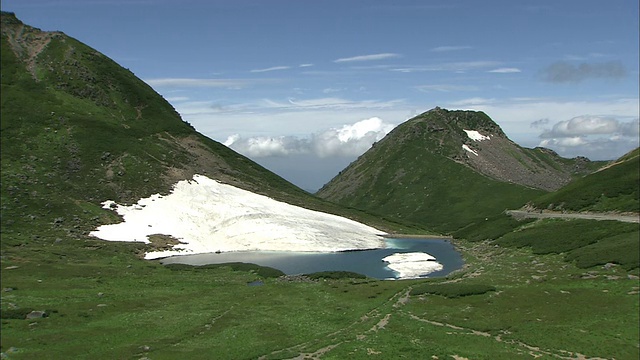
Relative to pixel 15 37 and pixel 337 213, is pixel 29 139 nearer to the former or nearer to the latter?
pixel 15 37

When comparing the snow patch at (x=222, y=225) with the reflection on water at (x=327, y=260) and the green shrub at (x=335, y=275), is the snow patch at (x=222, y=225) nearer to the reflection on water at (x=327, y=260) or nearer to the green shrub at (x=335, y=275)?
the reflection on water at (x=327, y=260)

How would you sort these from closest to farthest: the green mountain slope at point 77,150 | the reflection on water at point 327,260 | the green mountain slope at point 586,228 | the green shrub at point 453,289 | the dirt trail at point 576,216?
the green shrub at point 453,289
the green mountain slope at point 586,228
the dirt trail at point 576,216
the reflection on water at point 327,260
the green mountain slope at point 77,150

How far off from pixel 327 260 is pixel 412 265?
21.2 m

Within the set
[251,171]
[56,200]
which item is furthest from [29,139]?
[251,171]

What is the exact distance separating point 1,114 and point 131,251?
7942cm

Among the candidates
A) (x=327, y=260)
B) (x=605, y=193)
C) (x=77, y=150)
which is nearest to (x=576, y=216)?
(x=605, y=193)

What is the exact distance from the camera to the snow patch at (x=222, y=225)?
120188mm

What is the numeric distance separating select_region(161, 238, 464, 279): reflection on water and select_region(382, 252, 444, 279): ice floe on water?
5.40 feet

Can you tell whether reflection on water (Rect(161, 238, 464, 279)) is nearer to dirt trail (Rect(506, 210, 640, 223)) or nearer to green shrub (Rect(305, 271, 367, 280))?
green shrub (Rect(305, 271, 367, 280))

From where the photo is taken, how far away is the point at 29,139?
138250mm

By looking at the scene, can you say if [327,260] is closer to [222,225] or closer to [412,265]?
[412,265]

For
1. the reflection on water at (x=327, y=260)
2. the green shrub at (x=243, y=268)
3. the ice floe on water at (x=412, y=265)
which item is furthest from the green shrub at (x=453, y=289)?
the green shrub at (x=243, y=268)

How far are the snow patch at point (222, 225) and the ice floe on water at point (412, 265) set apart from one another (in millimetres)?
20037

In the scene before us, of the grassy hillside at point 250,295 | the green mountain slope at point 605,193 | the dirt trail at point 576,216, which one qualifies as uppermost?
the green mountain slope at point 605,193
